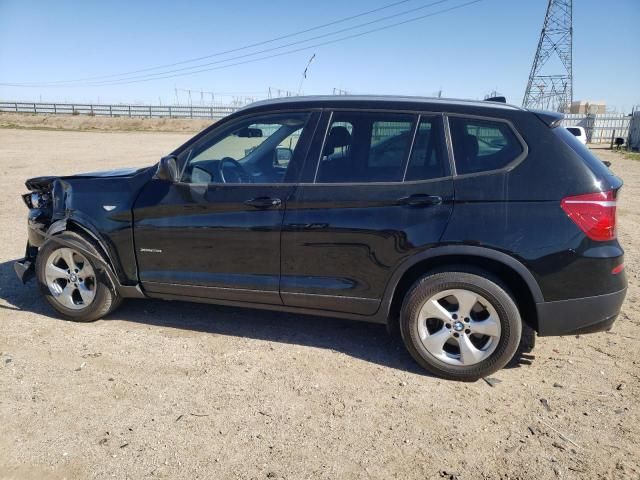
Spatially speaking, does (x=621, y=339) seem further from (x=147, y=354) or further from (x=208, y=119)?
(x=208, y=119)

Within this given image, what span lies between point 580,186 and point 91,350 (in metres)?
3.62

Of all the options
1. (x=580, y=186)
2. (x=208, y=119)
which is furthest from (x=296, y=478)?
(x=208, y=119)

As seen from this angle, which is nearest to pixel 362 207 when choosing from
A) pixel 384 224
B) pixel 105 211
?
pixel 384 224

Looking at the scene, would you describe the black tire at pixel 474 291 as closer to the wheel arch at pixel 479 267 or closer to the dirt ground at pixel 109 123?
the wheel arch at pixel 479 267

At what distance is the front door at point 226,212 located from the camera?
358cm

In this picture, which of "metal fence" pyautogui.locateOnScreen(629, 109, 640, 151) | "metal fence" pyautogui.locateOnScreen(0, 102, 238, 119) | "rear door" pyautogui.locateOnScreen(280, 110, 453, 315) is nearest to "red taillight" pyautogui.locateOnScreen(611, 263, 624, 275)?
"rear door" pyautogui.locateOnScreen(280, 110, 453, 315)

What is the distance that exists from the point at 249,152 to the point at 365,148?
0.99 metres

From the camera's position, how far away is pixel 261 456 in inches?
102

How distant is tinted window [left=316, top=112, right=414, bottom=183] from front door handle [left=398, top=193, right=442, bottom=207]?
0.16 m

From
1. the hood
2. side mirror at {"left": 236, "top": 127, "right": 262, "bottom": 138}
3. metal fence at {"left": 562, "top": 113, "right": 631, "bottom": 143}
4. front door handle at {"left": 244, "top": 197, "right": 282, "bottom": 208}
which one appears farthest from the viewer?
metal fence at {"left": 562, "top": 113, "right": 631, "bottom": 143}

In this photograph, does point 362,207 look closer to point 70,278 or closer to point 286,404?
point 286,404

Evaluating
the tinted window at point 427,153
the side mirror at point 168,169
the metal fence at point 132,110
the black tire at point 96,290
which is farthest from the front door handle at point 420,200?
the metal fence at point 132,110

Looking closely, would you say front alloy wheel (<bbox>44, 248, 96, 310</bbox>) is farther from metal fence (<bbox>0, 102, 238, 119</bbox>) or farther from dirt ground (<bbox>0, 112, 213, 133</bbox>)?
metal fence (<bbox>0, 102, 238, 119</bbox>)

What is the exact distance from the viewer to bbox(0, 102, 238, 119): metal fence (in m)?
51.0
